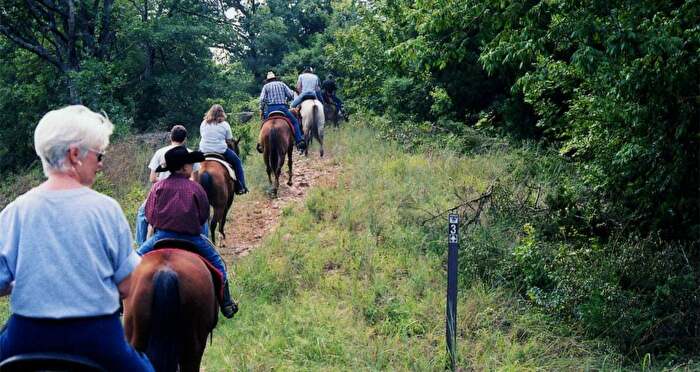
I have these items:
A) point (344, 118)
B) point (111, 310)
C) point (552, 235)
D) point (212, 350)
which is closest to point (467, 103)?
point (344, 118)

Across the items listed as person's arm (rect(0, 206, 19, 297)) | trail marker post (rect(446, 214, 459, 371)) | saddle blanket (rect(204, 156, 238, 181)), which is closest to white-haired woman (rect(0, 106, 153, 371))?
person's arm (rect(0, 206, 19, 297))

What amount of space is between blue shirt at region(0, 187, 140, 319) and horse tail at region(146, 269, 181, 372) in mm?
1454

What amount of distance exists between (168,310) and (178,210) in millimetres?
1088

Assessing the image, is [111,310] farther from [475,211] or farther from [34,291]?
[475,211]

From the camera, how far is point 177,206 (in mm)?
5234

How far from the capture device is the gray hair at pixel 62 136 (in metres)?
2.83

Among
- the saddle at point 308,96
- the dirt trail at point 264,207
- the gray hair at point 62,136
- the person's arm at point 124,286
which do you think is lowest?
the dirt trail at point 264,207

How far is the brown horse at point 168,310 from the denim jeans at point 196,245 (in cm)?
45

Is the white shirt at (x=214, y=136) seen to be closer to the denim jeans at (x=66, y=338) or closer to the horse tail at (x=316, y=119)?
the horse tail at (x=316, y=119)

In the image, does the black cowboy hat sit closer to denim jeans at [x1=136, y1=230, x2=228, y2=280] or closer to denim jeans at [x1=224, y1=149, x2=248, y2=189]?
denim jeans at [x1=136, y1=230, x2=228, y2=280]

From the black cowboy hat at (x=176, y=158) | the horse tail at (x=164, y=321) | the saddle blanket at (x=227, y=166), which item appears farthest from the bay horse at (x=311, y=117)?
the horse tail at (x=164, y=321)

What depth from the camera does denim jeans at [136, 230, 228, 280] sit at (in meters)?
5.22

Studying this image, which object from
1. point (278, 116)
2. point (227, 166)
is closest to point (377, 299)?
point (227, 166)

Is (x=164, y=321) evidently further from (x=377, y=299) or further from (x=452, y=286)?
(x=377, y=299)
